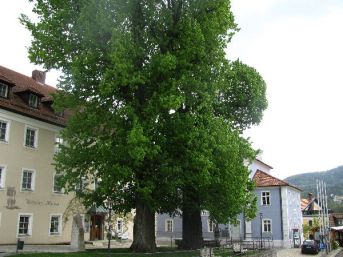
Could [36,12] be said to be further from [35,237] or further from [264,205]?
[264,205]

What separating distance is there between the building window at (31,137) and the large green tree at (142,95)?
879 cm

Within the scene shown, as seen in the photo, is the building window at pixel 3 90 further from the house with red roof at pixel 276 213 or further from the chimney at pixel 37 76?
the house with red roof at pixel 276 213

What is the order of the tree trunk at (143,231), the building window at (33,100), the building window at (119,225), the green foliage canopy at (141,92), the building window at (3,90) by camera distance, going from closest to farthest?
the green foliage canopy at (141,92) < the tree trunk at (143,231) < the building window at (3,90) < the building window at (33,100) < the building window at (119,225)

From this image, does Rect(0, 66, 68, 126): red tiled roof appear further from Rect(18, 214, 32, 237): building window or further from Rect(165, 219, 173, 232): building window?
Rect(165, 219, 173, 232): building window

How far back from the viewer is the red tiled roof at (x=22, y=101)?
3104 centimetres

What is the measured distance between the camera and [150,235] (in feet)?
77.9

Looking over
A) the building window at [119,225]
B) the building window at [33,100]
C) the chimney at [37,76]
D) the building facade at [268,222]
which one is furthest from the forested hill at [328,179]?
the building window at [33,100]

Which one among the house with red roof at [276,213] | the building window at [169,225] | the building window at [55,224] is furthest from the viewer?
the building window at [169,225]

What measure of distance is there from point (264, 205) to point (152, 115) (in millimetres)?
34144

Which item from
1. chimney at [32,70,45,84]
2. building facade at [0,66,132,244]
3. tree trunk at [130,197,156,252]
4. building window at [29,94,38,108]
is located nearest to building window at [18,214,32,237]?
building facade at [0,66,132,244]

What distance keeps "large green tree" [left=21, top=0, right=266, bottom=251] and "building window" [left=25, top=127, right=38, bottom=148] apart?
Answer: 8.79 meters

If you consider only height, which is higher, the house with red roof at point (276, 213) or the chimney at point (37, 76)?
the chimney at point (37, 76)

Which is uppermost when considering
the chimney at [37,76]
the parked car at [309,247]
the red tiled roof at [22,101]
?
the chimney at [37,76]

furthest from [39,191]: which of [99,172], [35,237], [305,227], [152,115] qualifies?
[305,227]
